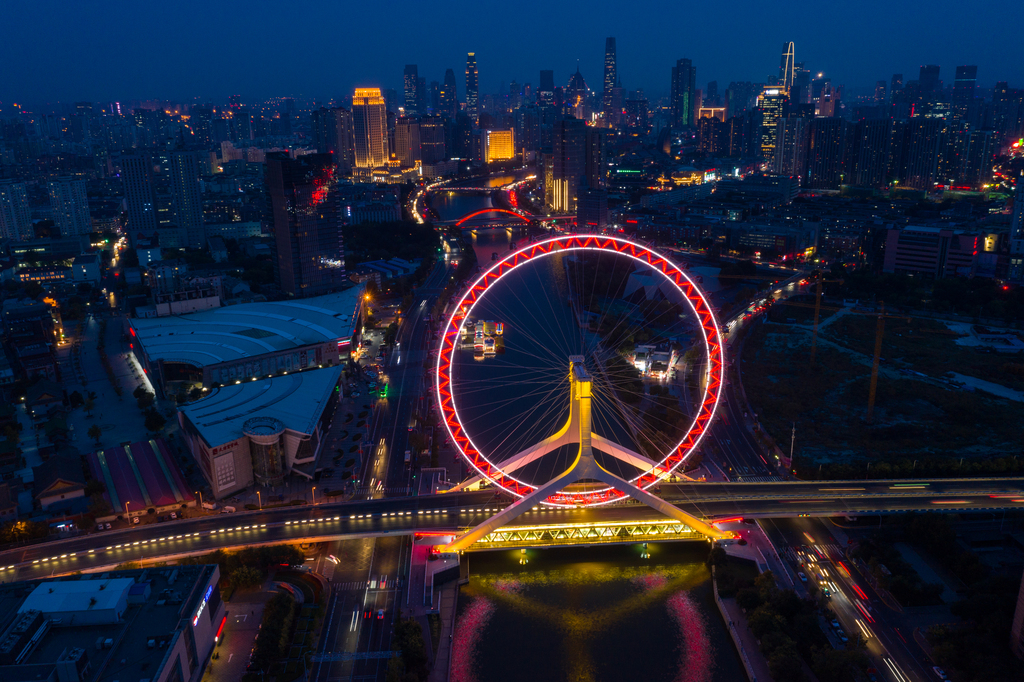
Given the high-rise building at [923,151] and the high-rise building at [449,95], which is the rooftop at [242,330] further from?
the high-rise building at [449,95]

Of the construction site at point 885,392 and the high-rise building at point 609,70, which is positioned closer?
the construction site at point 885,392

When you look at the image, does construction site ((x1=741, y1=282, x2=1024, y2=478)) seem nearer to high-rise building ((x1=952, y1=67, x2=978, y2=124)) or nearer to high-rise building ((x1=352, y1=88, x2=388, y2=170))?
high-rise building ((x1=352, y1=88, x2=388, y2=170))

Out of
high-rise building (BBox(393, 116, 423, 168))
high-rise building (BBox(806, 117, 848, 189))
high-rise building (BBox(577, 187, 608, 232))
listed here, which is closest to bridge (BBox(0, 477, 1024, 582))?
high-rise building (BBox(577, 187, 608, 232))

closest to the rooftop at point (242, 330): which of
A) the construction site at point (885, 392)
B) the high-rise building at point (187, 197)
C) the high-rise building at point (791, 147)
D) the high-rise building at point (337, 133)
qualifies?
the construction site at point (885, 392)

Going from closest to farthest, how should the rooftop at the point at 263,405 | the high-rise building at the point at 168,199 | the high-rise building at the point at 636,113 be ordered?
the rooftop at the point at 263,405
the high-rise building at the point at 168,199
the high-rise building at the point at 636,113

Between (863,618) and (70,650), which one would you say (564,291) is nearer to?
(863,618)

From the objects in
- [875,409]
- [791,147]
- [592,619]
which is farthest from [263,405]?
[791,147]
